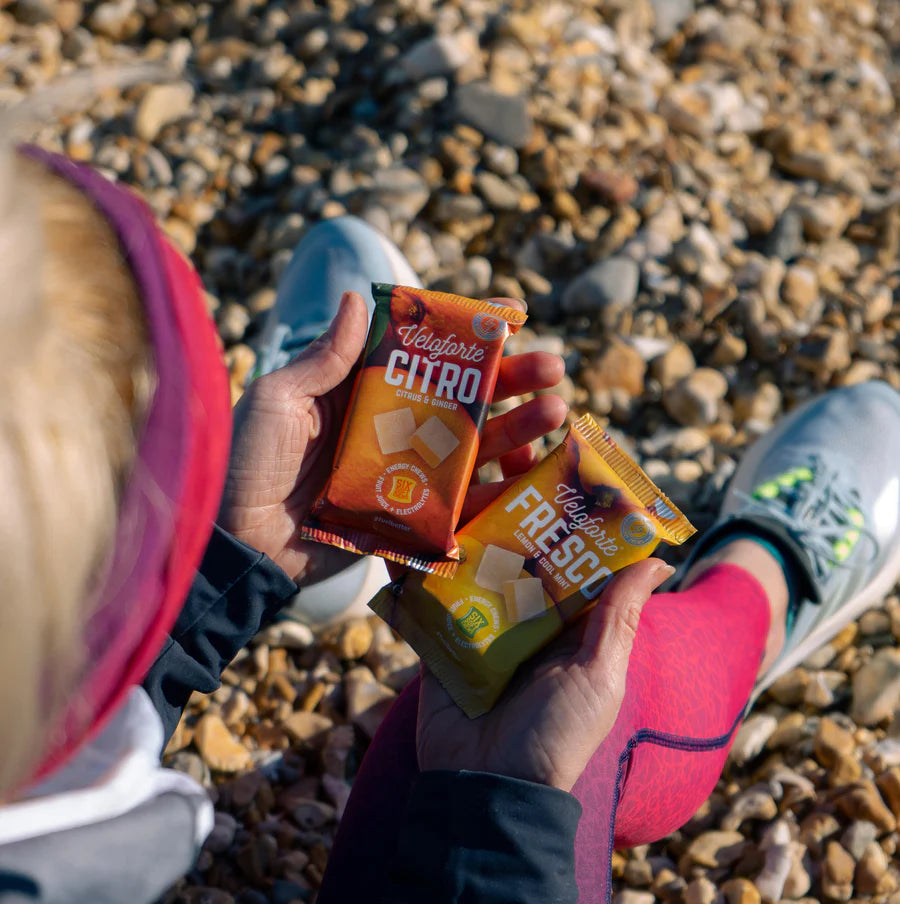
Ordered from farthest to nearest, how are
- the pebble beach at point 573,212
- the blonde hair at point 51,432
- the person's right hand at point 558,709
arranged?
the pebble beach at point 573,212
the person's right hand at point 558,709
the blonde hair at point 51,432

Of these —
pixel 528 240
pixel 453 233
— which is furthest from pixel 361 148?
pixel 528 240

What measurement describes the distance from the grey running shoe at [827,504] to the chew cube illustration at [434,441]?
88 cm

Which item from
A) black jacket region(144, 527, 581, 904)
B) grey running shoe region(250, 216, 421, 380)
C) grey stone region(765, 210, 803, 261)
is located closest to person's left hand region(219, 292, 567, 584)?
black jacket region(144, 527, 581, 904)

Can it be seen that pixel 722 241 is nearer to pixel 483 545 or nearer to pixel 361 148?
pixel 361 148

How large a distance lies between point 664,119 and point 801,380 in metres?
0.92

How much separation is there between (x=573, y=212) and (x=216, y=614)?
1566 mm

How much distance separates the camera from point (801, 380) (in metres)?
2.30

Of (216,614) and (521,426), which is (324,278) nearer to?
(521,426)

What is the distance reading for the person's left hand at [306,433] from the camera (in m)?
1.39

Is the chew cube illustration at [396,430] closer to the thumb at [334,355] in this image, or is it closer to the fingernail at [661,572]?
the thumb at [334,355]

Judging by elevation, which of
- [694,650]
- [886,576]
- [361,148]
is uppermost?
[361,148]

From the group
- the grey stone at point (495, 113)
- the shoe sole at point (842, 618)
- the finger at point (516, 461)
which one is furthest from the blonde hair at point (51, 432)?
the grey stone at point (495, 113)

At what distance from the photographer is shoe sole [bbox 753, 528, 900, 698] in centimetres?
185

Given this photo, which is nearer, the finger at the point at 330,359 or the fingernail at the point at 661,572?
the fingernail at the point at 661,572
